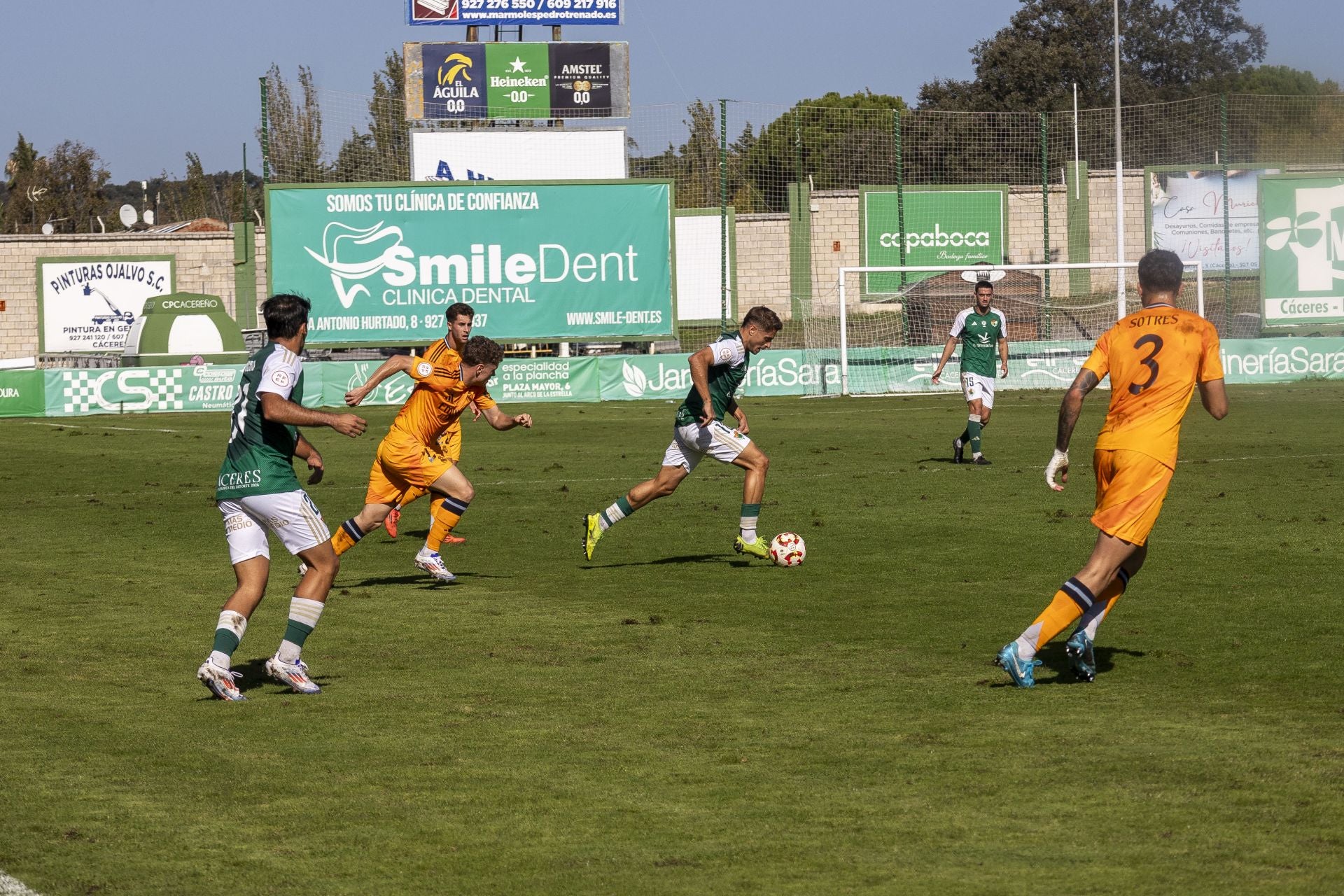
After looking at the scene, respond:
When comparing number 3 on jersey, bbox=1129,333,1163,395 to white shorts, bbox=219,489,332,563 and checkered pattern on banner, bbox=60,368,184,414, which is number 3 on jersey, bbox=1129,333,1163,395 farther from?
checkered pattern on banner, bbox=60,368,184,414

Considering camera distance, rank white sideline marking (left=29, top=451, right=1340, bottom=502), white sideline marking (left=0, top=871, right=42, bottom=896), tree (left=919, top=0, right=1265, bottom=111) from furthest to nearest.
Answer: tree (left=919, top=0, right=1265, bottom=111)
white sideline marking (left=29, top=451, right=1340, bottom=502)
white sideline marking (left=0, top=871, right=42, bottom=896)

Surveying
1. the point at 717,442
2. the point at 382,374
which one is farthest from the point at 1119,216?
the point at 382,374

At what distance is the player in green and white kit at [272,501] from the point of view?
25.9 ft

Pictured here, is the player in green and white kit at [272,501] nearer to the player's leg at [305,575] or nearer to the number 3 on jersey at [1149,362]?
the player's leg at [305,575]

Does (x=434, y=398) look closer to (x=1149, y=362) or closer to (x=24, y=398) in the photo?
(x=1149, y=362)

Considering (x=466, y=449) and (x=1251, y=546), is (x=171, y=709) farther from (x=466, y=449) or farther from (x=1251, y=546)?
(x=466, y=449)

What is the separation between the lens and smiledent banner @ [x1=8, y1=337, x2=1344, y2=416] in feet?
112

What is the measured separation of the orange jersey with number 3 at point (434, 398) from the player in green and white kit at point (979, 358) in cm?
884

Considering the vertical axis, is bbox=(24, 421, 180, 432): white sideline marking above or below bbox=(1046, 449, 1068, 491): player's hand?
below

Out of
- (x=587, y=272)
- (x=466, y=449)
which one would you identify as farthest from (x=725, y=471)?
(x=587, y=272)

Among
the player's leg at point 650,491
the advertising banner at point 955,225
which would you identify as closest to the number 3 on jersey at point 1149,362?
the player's leg at point 650,491

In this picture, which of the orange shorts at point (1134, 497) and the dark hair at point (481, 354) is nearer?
the orange shorts at point (1134, 497)

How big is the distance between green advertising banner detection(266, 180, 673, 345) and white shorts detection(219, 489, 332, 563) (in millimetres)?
30014

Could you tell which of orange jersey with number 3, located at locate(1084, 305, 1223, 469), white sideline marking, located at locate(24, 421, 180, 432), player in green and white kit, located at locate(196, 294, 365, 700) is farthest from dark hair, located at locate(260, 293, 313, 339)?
white sideline marking, located at locate(24, 421, 180, 432)
